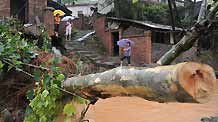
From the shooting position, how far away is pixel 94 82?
2734mm

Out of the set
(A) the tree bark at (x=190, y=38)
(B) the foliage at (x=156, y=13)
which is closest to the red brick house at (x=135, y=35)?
(B) the foliage at (x=156, y=13)

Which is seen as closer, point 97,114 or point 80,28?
point 97,114

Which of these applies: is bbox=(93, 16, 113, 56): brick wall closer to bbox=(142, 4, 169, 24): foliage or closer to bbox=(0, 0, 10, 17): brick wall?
bbox=(142, 4, 169, 24): foliage

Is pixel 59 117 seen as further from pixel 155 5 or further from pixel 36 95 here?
pixel 155 5

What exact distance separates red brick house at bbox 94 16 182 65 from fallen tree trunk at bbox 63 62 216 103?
39.5ft

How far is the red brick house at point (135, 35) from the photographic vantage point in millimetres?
15617

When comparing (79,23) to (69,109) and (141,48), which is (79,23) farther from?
(69,109)

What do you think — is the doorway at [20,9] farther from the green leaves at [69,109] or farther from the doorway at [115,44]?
the green leaves at [69,109]

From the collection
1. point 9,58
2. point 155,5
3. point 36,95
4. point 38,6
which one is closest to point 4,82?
point 9,58

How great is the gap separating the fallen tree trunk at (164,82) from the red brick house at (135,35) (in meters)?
12.0

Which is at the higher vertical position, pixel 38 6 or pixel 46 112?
pixel 38 6

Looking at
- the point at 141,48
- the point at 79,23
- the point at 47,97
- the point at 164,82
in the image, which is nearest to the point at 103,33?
the point at 141,48

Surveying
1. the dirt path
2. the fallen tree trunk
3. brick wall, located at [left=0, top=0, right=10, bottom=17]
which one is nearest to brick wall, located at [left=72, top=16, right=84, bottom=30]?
brick wall, located at [left=0, top=0, right=10, bottom=17]

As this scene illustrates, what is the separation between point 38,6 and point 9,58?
11.9 metres
